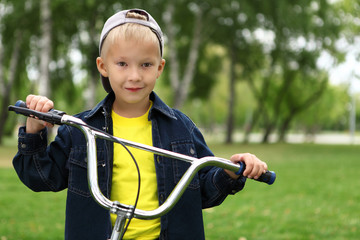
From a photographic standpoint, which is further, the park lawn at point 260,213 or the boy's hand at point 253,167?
the park lawn at point 260,213

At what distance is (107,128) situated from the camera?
223 centimetres

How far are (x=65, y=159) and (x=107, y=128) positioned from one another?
0.27m

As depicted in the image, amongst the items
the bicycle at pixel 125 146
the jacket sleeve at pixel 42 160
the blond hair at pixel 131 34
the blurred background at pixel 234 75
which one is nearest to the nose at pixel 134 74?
the blond hair at pixel 131 34

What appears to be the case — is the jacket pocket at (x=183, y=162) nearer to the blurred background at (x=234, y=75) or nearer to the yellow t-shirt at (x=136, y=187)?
the yellow t-shirt at (x=136, y=187)

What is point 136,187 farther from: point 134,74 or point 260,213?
point 260,213

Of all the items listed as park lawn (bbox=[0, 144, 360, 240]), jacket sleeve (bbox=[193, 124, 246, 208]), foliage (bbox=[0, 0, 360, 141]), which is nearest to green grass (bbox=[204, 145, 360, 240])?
park lawn (bbox=[0, 144, 360, 240])

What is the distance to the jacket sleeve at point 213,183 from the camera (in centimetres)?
222

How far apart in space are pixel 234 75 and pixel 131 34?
26.9m

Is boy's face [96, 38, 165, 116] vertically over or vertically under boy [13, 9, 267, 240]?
over

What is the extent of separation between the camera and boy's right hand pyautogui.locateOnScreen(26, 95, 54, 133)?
1.95 m

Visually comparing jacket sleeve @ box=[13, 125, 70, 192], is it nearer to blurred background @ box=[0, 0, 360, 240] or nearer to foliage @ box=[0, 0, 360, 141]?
blurred background @ box=[0, 0, 360, 240]

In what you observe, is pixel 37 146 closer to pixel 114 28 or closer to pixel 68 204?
pixel 68 204

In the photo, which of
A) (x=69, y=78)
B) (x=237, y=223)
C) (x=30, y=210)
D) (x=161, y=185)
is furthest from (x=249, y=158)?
(x=69, y=78)

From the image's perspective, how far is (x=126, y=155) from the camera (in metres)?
2.18
